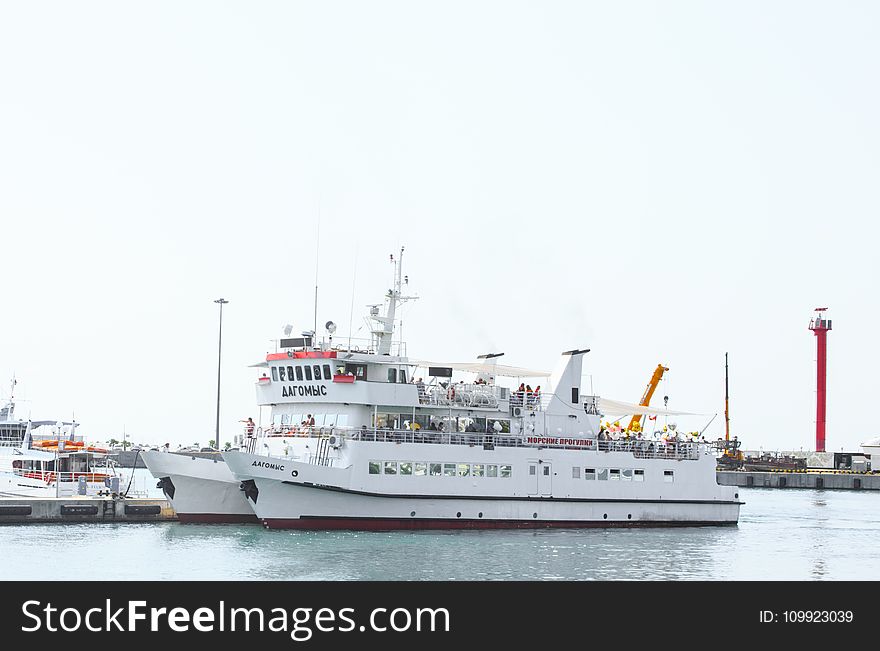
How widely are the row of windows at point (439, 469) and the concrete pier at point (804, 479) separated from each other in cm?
6264

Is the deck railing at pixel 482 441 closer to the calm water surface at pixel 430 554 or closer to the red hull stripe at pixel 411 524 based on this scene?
the red hull stripe at pixel 411 524

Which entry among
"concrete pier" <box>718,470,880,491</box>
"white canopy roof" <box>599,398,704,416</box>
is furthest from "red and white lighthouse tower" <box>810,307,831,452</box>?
"white canopy roof" <box>599,398,704,416</box>

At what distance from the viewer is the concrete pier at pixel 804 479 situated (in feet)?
329

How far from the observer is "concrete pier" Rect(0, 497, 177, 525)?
Result: 42750mm

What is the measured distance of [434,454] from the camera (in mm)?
40906

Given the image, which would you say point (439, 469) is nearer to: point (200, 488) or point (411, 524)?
point (411, 524)

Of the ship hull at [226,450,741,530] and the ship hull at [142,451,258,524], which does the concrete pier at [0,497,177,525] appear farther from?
the ship hull at [226,450,741,530]

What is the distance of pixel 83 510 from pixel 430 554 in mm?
16671

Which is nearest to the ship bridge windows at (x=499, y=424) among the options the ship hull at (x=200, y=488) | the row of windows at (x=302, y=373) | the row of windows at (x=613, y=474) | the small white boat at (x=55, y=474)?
the row of windows at (x=613, y=474)

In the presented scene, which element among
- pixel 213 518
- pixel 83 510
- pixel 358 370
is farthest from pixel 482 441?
pixel 83 510

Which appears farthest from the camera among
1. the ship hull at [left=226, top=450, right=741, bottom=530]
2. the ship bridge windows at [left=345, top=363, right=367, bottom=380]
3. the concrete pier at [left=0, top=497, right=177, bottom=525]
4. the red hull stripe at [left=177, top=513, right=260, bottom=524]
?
the red hull stripe at [left=177, top=513, right=260, bottom=524]

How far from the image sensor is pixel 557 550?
36.8m

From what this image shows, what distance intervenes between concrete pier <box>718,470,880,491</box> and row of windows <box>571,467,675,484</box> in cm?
5718
